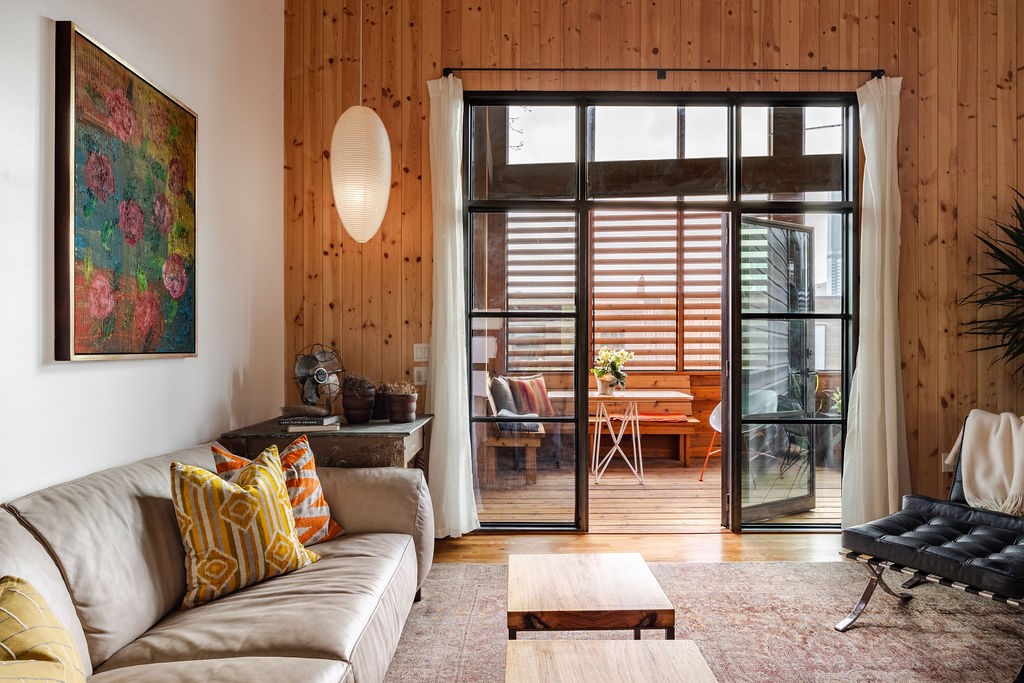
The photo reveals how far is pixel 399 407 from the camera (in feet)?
11.6

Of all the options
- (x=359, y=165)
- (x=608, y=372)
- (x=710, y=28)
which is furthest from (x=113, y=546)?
(x=608, y=372)

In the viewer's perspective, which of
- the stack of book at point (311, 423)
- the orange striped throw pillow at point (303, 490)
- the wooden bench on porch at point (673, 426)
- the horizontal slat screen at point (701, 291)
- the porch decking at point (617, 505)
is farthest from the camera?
the horizontal slat screen at point (701, 291)

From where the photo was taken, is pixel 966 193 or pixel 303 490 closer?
pixel 303 490

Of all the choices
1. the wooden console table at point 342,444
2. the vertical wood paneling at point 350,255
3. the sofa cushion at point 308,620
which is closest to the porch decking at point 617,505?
the wooden console table at point 342,444

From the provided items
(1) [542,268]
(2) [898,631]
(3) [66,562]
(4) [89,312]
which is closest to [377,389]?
(1) [542,268]

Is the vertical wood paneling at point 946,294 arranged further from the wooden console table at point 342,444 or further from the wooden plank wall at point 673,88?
the wooden console table at point 342,444

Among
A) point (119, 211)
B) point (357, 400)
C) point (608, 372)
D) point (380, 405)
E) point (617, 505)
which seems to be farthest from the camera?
point (608, 372)

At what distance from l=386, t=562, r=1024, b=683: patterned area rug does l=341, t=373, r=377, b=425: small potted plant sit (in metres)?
0.89

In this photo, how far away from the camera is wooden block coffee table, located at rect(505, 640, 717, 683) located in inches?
64.9

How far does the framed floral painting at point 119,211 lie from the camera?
2.07 m

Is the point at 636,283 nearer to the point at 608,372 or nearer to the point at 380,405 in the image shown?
the point at 608,372

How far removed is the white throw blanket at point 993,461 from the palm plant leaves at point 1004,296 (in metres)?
0.64

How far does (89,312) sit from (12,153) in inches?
20.8

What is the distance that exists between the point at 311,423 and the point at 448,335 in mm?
935
